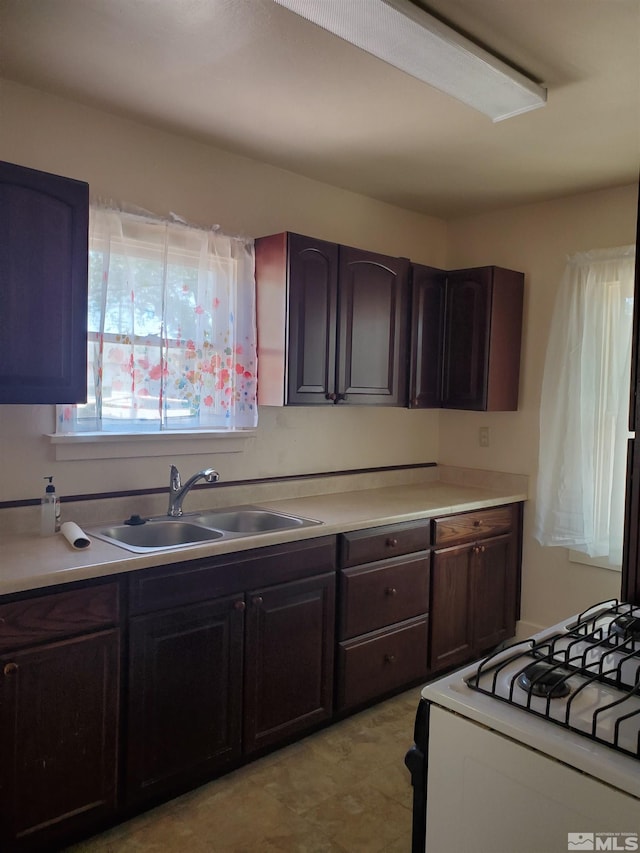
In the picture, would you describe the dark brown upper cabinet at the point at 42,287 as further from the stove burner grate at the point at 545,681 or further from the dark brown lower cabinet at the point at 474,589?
Answer: the dark brown lower cabinet at the point at 474,589

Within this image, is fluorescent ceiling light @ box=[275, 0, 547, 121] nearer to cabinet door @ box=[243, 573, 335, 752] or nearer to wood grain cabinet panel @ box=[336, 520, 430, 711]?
wood grain cabinet panel @ box=[336, 520, 430, 711]

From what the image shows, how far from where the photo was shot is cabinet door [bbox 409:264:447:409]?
3424mm

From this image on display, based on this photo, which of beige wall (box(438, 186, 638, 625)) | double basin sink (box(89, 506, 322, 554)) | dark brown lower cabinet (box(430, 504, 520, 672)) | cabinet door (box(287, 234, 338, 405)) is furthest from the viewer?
beige wall (box(438, 186, 638, 625))

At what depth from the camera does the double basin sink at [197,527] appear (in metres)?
2.50

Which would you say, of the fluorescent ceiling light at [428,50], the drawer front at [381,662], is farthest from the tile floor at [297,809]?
the fluorescent ceiling light at [428,50]

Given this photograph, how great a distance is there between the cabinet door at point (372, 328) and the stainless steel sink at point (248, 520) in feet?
2.11

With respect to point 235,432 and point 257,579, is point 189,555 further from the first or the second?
point 235,432

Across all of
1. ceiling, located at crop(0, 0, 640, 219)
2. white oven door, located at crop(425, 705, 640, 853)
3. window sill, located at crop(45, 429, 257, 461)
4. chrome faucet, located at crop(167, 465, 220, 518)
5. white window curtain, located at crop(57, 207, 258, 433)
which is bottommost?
white oven door, located at crop(425, 705, 640, 853)

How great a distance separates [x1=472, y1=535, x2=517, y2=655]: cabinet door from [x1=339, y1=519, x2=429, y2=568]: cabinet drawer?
1.58 ft

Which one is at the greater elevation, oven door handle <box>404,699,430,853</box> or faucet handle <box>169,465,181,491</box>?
faucet handle <box>169,465,181,491</box>

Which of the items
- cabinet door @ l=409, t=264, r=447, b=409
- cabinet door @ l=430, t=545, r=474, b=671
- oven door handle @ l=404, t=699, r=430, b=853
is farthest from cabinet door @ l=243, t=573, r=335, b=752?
cabinet door @ l=409, t=264, r=447, b=409

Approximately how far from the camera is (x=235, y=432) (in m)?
2.96

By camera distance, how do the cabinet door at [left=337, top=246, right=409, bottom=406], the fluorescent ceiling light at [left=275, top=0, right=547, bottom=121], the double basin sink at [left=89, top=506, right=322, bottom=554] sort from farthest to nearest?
the cabinet door at [left=337, top=246, right=409, bottom=406], the double basin sink at [left=89, top=506, right=322, bottom=554], the fluorescent ceiling light at [left=275, top=0, right=547, bottom=121]

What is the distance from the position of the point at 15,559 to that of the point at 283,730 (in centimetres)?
122
